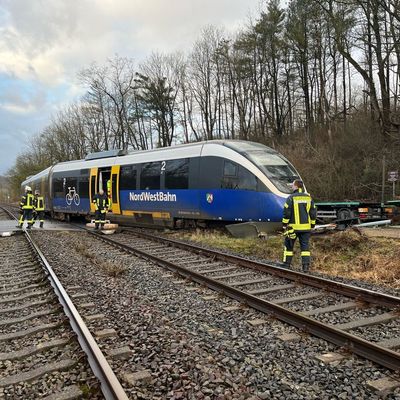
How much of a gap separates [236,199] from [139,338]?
8.06m

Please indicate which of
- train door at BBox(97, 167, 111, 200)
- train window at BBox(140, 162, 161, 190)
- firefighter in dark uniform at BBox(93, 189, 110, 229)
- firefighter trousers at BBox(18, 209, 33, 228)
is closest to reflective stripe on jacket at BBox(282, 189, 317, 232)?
train window at BBox(140, 162, 161, 190)

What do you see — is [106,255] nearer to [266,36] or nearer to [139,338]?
[139,338]

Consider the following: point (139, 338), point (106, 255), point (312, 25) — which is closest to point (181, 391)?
point (139, 338)

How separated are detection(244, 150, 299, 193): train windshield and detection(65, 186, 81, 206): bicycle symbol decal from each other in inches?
451

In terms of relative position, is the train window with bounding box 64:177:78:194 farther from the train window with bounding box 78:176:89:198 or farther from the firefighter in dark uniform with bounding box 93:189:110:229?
the firefighter in dark uniform with bounding box 93:189:110:229

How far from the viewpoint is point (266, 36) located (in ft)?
127

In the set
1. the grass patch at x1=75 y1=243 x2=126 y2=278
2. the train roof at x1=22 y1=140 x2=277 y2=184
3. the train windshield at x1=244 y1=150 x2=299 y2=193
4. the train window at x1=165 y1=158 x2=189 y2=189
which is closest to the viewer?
the grass patch at x1=75 y1=243 x2=126 y2=278

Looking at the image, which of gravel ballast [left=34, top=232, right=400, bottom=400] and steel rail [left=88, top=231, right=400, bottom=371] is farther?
steel rail [left=88, top=231, right=400, bottom=371]

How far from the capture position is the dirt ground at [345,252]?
8.20 metres

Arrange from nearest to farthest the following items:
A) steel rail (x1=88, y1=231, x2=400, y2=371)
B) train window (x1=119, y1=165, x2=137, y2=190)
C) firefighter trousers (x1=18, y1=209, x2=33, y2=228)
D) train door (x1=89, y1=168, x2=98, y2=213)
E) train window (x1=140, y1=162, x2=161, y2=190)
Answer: steel rail (x1=88, y1=231, x2=400, y2=371) → train window (x1=140, y1=162, x2=161, y2=190) → train window (x1=119, y1=165, x2=137, y2=190) → firefighter trousers (x1=18, y1=209, x2=33, y2=228) → train door (x1=89, y1=168, x2=98, y2=213)

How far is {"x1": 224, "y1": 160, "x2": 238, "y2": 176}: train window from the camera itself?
12289mm

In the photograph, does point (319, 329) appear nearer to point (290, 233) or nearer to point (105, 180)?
point (290, 233)

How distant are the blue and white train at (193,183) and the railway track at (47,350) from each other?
650 cm

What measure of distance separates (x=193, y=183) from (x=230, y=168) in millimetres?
1669
